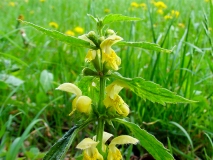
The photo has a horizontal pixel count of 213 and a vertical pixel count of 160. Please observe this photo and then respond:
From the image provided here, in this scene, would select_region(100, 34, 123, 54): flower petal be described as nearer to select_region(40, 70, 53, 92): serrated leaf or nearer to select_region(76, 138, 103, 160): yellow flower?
select_region(76, 138, 103, 160): yellow flower

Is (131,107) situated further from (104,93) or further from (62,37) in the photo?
→ (62,37)

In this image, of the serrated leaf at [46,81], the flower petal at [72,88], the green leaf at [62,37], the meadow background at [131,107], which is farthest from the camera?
the serrated leaf at [46,81]

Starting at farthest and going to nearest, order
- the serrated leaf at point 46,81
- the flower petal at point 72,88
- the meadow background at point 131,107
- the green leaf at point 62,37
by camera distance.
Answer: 1. the serrated leaf at point 46,81
2. the meadow background at point 131,107
3. the flower petal at point 72,88
4. the green leaf at point 62,37

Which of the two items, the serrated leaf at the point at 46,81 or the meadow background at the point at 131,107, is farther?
the serrated leaf at the point at 46,81

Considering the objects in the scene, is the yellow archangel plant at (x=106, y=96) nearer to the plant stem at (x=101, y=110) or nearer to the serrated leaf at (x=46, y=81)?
the plant stem at (x=101, y=110)

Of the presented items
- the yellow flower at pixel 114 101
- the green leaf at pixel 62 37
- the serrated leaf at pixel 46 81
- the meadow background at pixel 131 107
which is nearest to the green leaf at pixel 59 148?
the yellow flower at pixel 114 101

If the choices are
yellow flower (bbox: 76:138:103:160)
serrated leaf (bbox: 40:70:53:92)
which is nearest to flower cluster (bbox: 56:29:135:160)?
yellow flower (bbox: 76:138:103:160)

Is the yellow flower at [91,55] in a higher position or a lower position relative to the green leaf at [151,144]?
higher

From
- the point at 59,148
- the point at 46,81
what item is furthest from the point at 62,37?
the point at 46,81

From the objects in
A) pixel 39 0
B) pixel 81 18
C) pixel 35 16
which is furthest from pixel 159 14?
pixel 39 0
